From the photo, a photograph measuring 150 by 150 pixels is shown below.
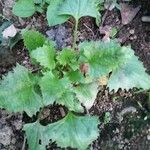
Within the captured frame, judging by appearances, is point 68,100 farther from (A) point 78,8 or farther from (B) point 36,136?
(A) point 78,8

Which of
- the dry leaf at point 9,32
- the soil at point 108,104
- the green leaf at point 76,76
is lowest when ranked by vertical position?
Result: the soil at point 108,104

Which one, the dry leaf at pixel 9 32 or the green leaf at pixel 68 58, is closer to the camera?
the green leaf at pixel 68 58

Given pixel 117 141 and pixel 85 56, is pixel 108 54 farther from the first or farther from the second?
pixel 117 141

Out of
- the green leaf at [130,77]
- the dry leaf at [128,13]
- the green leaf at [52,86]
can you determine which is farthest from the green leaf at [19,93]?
the dry leaf at [128,13]

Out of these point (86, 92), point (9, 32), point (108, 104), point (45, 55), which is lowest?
point (108, 104)

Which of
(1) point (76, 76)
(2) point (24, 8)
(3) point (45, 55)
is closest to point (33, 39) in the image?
(3) point (45, 55)

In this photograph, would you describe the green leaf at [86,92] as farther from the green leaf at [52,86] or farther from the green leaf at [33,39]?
the green leaf at [33,39]
